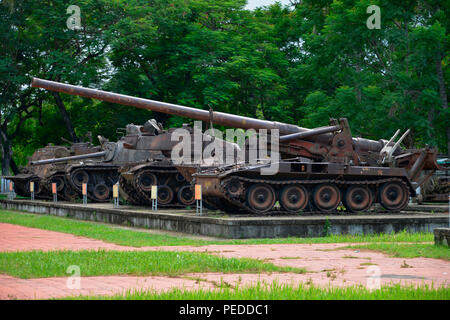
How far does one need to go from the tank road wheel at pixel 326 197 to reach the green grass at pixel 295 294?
11026mm

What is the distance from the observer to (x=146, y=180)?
2428 cm

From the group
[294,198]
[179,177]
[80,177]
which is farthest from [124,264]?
[80,177]

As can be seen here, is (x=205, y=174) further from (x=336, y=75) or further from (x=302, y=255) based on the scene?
(x=336, y=75)

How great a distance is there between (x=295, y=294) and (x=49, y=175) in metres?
25.8

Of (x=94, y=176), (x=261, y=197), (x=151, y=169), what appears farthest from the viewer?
(x=94, y=176)

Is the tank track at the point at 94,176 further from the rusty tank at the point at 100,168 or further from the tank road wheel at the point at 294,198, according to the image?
the tank road wheel at the point at 294,198

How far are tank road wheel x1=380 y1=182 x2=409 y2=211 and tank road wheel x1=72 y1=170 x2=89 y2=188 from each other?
14.4 metres

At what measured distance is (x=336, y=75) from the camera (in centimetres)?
3628

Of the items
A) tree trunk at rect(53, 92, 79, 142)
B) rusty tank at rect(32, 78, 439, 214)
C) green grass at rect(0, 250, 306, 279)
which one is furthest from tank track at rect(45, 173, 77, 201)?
green grass at rect(0, 250, 306, 279)

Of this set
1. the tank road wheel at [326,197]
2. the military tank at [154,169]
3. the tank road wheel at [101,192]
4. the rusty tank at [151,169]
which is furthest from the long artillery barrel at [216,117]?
the tank road wheel at [101,192]

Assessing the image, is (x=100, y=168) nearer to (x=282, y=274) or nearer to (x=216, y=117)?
(x=216, y=117)

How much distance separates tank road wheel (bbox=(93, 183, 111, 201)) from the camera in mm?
29875

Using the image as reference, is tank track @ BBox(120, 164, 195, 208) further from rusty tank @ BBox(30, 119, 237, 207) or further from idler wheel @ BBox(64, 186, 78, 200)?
idler wheel @ BBox(64, 186, 78, 200)
